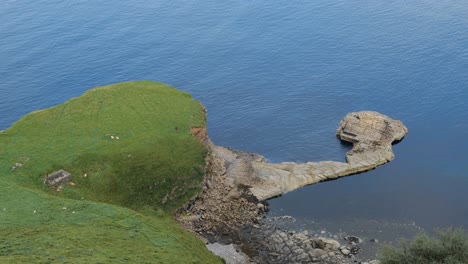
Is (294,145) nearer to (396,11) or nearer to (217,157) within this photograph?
(217,157)

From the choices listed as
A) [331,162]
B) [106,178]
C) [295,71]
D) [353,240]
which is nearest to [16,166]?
[106,178]

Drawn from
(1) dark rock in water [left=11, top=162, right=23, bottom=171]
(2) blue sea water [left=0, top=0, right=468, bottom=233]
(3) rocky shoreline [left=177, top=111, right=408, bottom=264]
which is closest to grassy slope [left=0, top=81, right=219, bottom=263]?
(1) dark rock in water [left=11, top=162, right=23, bottom=171]

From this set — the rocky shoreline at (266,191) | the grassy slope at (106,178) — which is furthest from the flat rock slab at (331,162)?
the grassy slope at (106,178)

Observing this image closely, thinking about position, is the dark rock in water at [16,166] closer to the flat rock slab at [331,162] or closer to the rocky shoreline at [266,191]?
the rocky shoreline at [266,191]

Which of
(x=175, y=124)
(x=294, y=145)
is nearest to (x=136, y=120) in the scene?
(x=175, y=124)

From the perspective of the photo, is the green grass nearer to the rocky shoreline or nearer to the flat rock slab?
the rocky shoreline

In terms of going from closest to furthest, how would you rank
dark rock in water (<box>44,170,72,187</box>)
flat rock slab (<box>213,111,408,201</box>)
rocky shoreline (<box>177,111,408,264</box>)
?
rocky shoreline (<box>177,111,408,264</box>), dark rock in water (<box>44,170,72,187</box>), flat rock slab (<box>213,111,408,201</box>)
